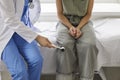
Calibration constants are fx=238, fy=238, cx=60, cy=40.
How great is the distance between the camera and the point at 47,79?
213 centimetres

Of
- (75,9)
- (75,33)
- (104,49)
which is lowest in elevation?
(104,49)

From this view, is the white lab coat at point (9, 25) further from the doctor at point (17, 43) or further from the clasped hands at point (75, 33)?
the clasped hands at point (75, 33)

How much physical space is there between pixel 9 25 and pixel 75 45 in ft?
1.82

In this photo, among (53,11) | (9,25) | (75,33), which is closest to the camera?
(9,25)

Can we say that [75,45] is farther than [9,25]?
Yes

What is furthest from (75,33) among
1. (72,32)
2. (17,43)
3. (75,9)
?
(17,43)

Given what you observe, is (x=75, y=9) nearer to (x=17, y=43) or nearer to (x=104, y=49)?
(x=104, y=49)

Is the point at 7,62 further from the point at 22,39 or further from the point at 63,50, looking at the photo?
the point at 63,50

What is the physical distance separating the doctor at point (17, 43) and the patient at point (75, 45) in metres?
0.24

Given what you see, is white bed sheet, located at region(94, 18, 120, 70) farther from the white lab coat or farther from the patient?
the white lab coat

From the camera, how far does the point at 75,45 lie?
1.80m

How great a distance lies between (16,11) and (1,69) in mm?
393

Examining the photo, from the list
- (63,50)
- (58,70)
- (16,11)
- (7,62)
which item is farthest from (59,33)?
(7,62)

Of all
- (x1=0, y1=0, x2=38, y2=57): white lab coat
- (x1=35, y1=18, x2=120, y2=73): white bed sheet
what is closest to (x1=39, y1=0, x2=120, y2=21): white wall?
(x1=35, y1=18, x2=120, y2=73): white bed sheet
